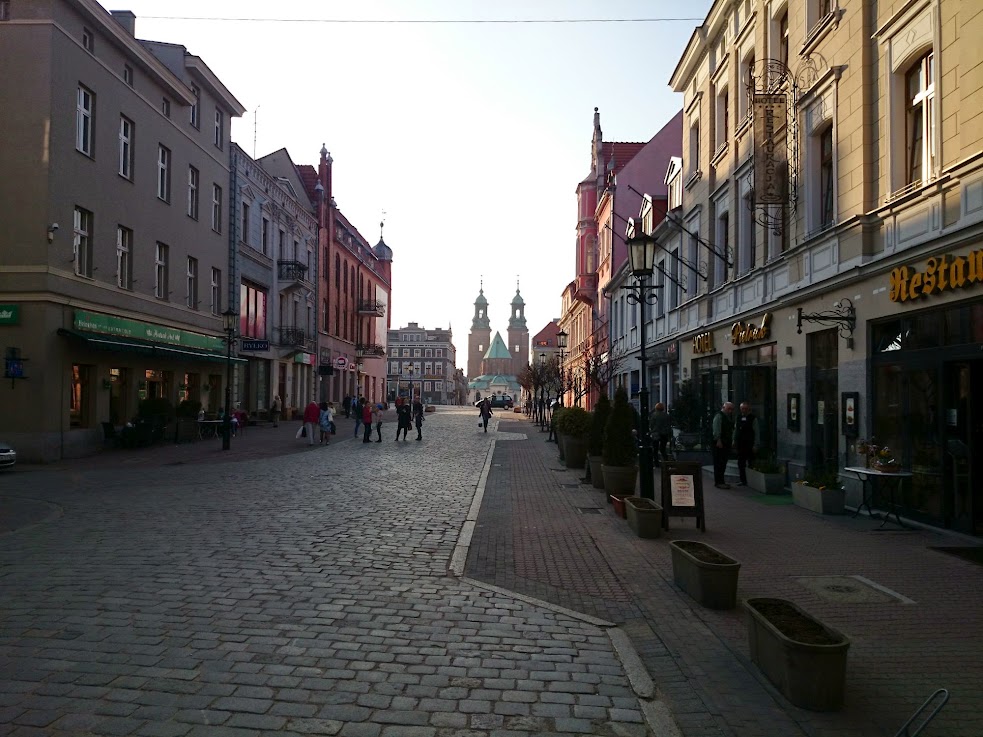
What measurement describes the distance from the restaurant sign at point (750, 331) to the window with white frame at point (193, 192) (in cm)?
2080

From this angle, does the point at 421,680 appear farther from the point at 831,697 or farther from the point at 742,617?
the point at 742,617

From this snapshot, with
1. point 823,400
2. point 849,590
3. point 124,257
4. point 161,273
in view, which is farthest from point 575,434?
point 161,273

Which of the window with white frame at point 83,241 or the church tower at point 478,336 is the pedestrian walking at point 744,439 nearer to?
the window with white frame at point 83,241

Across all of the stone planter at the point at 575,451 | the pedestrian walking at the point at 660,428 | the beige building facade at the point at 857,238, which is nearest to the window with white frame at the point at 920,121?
the beige building facade at the point at 857,238

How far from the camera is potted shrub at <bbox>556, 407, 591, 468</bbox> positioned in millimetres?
19828

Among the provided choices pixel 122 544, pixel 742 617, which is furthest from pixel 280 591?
pixel 742 617

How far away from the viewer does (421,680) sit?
16.7ft

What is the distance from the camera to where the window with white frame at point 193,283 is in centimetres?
3030

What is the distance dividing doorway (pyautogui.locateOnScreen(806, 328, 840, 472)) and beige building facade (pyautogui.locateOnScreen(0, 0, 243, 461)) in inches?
694

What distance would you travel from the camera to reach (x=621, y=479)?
1359cm

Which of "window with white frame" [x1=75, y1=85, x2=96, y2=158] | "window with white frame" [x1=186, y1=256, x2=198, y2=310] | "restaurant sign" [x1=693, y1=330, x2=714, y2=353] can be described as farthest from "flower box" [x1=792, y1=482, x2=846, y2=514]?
"window with white frame" [x1=186, y1=256, x2=198, y2=310]

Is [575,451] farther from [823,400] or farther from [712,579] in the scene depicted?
[712,579]

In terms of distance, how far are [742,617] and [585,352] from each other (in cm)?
4296

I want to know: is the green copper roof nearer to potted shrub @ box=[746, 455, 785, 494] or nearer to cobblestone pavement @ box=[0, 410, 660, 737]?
potted shrub @ box=[746, 455, 785, 494]
